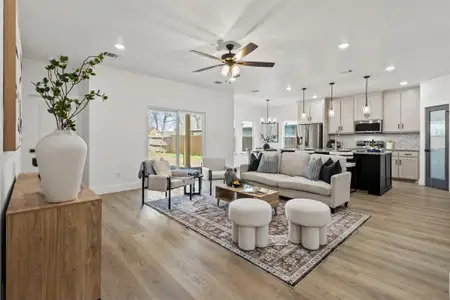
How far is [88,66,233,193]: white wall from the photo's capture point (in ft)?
16.9

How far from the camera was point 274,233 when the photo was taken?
3.06 metres

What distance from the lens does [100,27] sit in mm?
3352

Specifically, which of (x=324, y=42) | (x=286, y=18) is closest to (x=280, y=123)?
(x=324, y=42)

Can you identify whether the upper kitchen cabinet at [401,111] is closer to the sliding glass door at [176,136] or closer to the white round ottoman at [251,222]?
the sliding glass door at [176,136]

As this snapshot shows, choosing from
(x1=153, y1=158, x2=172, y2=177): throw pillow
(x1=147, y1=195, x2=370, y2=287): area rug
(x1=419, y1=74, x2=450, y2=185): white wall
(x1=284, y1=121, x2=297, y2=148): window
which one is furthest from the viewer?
(x1=284, y1=121, x2=297, y2=148): window

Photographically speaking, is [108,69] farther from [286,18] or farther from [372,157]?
[372,157]

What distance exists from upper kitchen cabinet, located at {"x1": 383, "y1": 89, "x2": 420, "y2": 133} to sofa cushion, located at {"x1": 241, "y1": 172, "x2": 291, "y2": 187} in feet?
15.5

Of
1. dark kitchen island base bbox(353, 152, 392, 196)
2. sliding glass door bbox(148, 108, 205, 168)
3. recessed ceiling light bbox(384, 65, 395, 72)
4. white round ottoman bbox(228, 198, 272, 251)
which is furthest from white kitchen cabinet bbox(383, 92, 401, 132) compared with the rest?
white round ottoman bbox(228, 198, 272, 251)

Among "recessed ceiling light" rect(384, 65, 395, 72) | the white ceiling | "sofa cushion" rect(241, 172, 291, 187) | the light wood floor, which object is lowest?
the light wood floor

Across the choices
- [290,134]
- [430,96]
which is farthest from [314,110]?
[430,96]

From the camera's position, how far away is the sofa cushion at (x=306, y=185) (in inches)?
157

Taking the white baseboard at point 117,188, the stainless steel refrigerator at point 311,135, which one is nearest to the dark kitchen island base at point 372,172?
the stainless steel refrigerator at point 311,135

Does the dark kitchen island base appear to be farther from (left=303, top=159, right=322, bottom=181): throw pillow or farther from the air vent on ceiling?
the air vent on ceiling

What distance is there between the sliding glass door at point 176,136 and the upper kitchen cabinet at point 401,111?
19.1 feet
